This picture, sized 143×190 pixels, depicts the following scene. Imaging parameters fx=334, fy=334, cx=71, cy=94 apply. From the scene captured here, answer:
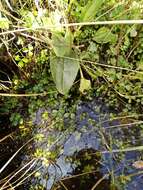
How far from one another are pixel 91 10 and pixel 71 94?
15.7 inches

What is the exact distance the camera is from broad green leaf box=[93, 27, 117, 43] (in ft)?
4.71

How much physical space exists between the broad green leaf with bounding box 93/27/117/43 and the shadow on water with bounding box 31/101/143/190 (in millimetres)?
288

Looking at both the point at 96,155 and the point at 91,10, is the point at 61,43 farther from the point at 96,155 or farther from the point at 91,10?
the point at 96,155

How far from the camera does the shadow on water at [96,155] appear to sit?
131 centimetres

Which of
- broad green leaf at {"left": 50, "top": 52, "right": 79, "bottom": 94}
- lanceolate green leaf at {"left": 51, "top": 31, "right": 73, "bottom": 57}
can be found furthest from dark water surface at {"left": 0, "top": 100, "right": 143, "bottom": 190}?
lanceolate green leaf at {"left": 51, "top": 31, "right": 73, "bottom": 57}

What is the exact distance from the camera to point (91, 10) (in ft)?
4.54

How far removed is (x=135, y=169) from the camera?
1.32 m

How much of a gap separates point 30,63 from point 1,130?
1.10 ft

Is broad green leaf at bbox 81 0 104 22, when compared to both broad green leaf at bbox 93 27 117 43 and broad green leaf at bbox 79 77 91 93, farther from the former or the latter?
broad green leaf at bbox 79 77 91 93

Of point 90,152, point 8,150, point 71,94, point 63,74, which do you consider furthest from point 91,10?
point 8,150

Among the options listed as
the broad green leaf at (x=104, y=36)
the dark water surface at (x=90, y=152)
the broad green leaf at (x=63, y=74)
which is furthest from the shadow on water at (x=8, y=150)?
the broad green leaf at (x=104, y=36)

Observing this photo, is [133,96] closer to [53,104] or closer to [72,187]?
[53,104]

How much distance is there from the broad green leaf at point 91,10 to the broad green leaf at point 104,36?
0.07m

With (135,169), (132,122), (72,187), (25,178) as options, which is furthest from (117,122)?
(25,178)
